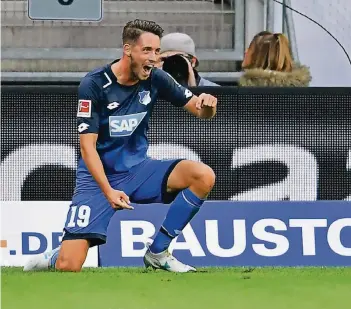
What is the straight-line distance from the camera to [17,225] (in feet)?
26.6

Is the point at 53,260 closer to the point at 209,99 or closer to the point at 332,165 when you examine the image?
the point at 209,99

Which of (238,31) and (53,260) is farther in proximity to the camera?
(238,31)

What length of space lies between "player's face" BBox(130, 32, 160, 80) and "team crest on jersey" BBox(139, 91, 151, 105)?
168 mm

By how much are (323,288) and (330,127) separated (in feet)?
8.77

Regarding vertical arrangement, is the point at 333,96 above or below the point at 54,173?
above

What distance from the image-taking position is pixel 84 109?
265 inches

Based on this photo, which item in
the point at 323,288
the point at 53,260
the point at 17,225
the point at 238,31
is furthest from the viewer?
the point at 238,31

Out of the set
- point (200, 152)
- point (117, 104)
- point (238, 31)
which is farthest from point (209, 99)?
point (238, 31)

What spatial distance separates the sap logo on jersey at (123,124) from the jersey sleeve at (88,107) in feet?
0.42

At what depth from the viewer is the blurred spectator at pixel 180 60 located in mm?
8602

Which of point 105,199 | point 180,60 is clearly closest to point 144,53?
point 105,199

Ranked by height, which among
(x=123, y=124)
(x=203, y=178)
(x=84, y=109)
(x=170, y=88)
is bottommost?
(x=203, y=178)

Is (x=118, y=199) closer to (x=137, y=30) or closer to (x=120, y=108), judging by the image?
(x=120, y=108)

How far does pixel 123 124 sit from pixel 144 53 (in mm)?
466
